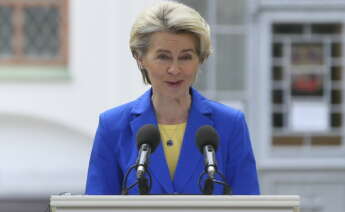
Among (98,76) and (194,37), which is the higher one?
(194,37)

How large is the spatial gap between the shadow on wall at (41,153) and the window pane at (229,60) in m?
1.36

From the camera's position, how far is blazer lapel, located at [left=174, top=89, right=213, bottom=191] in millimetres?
3482

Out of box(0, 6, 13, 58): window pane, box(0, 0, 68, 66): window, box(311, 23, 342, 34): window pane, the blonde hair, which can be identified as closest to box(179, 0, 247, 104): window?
box(311, 23, 342, 34): window pane

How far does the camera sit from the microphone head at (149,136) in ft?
10.9

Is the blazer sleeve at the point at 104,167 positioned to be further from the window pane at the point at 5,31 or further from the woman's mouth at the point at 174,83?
the window pane at the point at 5,31

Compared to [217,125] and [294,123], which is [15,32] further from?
[217,125]

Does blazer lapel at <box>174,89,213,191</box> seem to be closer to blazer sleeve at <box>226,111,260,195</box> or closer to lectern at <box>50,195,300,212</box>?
blazer sleeve at <box>226,111,260,195</box>

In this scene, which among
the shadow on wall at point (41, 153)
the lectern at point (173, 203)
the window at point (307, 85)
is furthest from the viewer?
the shadow on wall at point (41, 153)

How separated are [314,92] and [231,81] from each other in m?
0.79

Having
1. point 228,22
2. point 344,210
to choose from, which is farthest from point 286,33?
point 344,210

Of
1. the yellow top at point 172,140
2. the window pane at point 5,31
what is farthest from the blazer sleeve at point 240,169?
the window pane at point 5,31

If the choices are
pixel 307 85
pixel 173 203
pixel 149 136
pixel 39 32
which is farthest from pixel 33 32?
pixel 173 203

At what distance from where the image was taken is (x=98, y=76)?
10.5m

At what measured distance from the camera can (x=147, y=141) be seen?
10.9 ft
